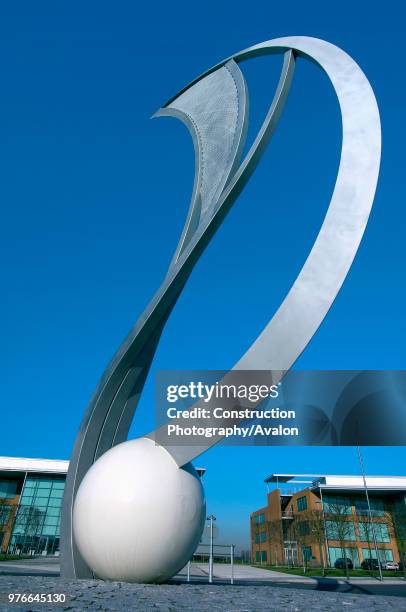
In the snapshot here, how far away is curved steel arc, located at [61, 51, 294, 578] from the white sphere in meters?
1.53

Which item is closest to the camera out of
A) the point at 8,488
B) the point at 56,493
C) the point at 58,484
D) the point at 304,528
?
the point at 304,528

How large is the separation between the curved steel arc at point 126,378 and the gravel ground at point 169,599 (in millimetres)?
2018

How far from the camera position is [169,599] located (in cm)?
761

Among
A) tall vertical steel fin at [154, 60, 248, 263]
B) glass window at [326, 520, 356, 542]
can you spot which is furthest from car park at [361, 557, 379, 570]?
tall vertical steel fin at [154, 60, 248, 263]

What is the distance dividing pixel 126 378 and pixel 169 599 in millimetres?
5341

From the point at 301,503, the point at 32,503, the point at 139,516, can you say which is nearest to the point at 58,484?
the point at 32,503

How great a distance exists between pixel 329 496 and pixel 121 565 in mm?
50512

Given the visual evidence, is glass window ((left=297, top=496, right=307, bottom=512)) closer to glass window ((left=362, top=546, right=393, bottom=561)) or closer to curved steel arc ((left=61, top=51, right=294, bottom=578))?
glass window ((left=362, top=546, right=393, bottom=561))

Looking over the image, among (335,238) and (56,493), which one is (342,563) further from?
(335,238)

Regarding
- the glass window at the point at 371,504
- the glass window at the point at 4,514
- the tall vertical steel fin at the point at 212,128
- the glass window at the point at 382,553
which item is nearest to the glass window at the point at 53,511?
the glass window at the point at 4,514

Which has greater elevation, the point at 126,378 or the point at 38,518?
the point at 38,518

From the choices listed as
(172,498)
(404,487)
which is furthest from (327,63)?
(404,487)

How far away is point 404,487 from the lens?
5253 cm

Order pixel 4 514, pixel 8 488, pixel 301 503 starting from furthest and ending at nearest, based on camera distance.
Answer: pixel 301 503, pixel 8 488, pixel 4 514
